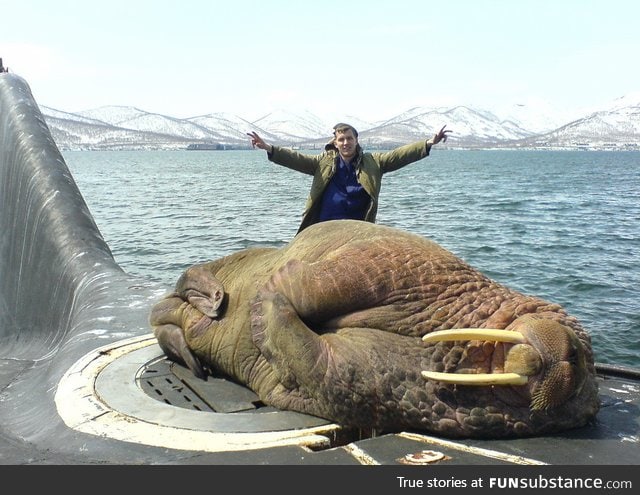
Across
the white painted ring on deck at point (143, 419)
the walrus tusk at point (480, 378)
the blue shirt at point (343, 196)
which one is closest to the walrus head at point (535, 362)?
the walrus tusk at point (480, 378)

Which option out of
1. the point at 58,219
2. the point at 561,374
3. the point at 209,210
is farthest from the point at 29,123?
the point at 209,210

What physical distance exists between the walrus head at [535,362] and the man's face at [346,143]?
9.76ft

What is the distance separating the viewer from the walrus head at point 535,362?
3.63 metres

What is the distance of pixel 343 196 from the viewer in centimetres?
648

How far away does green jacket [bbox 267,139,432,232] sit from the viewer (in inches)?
255

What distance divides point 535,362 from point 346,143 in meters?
3.29

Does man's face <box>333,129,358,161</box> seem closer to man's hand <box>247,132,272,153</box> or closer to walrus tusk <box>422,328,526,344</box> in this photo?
man's hand <box>247,132,272,153</box>

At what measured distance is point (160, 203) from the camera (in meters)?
40.7

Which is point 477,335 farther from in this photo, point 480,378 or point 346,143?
point 346,143

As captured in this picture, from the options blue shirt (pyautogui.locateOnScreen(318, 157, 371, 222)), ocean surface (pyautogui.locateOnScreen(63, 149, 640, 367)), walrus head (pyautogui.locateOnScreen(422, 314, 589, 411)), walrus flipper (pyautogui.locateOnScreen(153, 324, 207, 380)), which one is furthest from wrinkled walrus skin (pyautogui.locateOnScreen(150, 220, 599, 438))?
ocean surface (pyautogui.locateOnScreen(63, 149, 640, 367))

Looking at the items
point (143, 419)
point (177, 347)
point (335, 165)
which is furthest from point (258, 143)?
point (143, 419)

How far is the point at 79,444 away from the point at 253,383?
1168 millimetres
